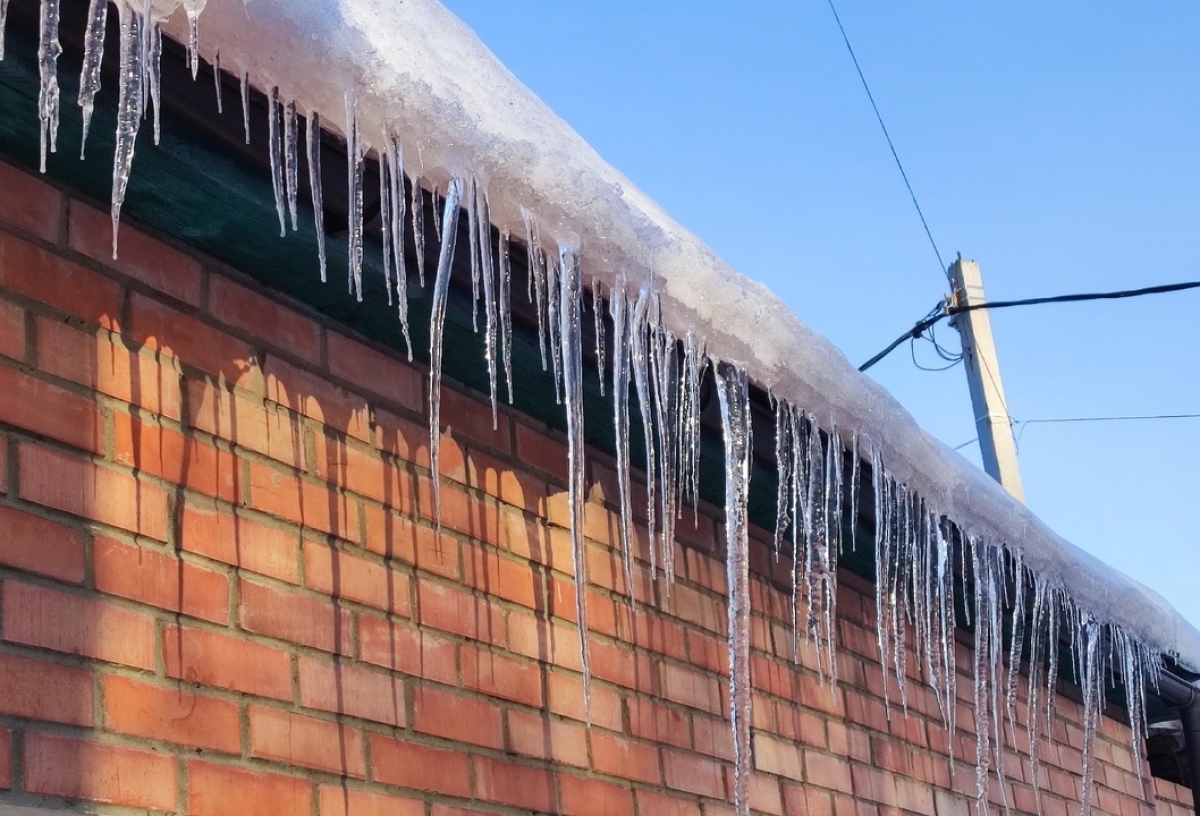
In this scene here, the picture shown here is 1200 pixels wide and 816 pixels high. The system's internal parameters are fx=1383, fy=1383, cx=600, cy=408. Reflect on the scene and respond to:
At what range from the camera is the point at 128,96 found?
164 cm

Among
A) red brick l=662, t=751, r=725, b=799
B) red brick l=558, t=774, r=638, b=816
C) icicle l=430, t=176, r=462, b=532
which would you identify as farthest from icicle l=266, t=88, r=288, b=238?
red brick l=662, t=751, r=725, b=799

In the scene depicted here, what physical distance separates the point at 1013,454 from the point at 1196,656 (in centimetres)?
293

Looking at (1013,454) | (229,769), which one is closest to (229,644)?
(229,769)

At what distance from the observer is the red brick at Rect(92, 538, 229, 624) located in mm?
1720

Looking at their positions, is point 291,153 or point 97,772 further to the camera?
point 291,153

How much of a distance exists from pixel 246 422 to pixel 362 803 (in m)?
0.56

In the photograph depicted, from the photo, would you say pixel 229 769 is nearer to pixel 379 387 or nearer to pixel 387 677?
pixel 387 677

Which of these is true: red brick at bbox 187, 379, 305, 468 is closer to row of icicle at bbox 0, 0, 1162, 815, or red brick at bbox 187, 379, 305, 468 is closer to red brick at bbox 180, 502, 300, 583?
red brick at bbox 180, 502, 300, 583

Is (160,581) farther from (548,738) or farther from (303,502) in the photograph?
(548,738)

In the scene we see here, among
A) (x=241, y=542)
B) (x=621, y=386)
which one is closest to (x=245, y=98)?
(x=241, y=542)

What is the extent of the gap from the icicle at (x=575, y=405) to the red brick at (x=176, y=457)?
45 centimetres

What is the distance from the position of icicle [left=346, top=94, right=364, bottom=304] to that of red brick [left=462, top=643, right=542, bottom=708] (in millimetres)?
614

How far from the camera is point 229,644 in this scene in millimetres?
1832

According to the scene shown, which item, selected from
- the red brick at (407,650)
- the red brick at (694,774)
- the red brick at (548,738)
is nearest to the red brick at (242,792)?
the red brick at (407,650)
